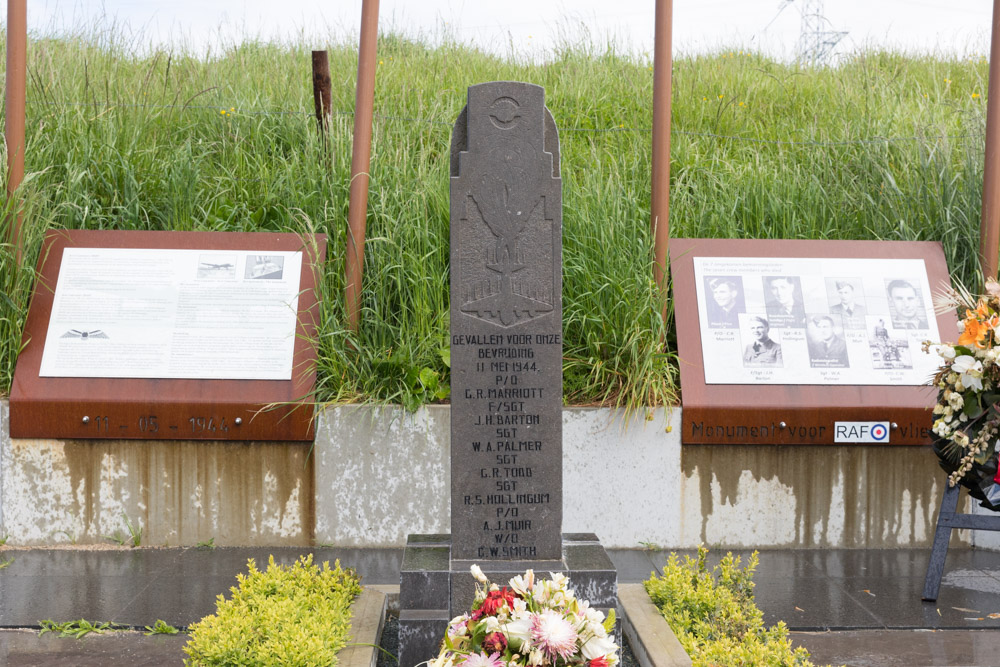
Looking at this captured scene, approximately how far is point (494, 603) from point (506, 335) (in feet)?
4.97

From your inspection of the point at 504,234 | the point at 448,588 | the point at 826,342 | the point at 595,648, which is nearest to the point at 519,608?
the point at 595,648

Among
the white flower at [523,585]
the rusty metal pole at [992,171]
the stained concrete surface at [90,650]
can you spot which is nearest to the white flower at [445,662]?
the white flower at [523,585]

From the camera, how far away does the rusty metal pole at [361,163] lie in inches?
224

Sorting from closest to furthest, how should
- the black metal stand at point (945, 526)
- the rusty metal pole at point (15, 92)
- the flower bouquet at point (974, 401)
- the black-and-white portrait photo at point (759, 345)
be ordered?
the flower bouquet at point (974, 401), the black metal stand at point (945, 526), the black-and-white portrait photo at point (759, 345), the rusty metal pole at point (15, 92)

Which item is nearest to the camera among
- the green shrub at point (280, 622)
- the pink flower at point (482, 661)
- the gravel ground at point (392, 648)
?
the pink flower at point (482, 661)

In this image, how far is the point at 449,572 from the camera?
3.53m

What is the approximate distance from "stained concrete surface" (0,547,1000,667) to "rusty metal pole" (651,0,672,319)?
1946 mm

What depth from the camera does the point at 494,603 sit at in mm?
2326

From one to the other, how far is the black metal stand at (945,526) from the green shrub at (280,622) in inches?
114

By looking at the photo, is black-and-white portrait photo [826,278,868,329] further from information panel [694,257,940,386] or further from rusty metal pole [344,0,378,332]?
rusty metal pole [344,0,378,332]

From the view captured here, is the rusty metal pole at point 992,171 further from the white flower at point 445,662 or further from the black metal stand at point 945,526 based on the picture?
the white flower at point 445,662

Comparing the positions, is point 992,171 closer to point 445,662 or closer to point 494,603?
point 494,603

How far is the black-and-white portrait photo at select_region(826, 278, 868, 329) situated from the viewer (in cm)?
571

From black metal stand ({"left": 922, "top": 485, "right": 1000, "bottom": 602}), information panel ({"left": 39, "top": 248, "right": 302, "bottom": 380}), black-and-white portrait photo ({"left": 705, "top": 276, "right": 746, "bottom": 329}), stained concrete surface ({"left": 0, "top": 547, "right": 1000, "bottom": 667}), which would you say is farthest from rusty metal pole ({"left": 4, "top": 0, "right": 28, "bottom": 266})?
black metal stand ({"left": 922, "top": 485, "right": 1000, "bottom": 602})
